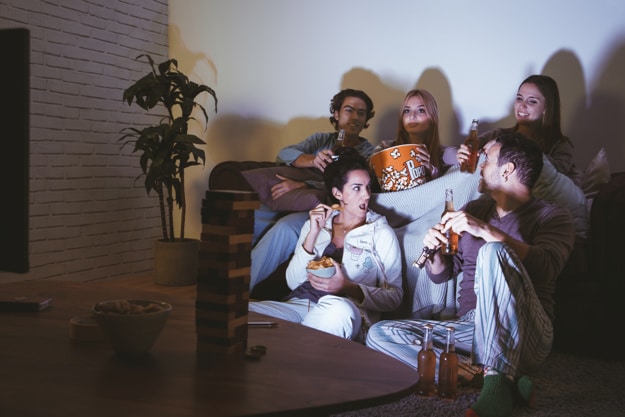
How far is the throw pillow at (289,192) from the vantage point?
305cm

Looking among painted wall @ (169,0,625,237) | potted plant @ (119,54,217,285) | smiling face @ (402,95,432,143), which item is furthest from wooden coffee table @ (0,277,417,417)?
painted wall @ (169,0,625,237)

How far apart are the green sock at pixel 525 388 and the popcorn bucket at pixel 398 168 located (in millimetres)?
992

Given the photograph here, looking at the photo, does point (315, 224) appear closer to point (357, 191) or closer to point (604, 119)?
point (357, 191)

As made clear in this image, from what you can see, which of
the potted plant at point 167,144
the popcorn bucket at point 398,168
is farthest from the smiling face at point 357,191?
the potted plant at point 167,144

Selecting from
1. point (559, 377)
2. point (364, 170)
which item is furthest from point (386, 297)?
point (559, 377)

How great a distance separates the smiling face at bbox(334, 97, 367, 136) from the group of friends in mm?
517

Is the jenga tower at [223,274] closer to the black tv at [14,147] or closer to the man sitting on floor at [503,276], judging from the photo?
the black tv at [14,147]

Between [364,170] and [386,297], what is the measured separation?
0.49 metres

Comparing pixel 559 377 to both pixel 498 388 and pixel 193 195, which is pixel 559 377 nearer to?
pixel 498 388

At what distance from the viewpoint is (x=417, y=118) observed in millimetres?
3215

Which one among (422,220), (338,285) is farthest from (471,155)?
(338,285)

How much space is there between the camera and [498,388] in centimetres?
195

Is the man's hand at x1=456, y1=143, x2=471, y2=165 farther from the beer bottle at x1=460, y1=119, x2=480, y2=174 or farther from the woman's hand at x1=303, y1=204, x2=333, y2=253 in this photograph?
the woman's hand at x1=303, y1=204, x2=333, y2=253

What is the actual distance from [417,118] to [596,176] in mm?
840
